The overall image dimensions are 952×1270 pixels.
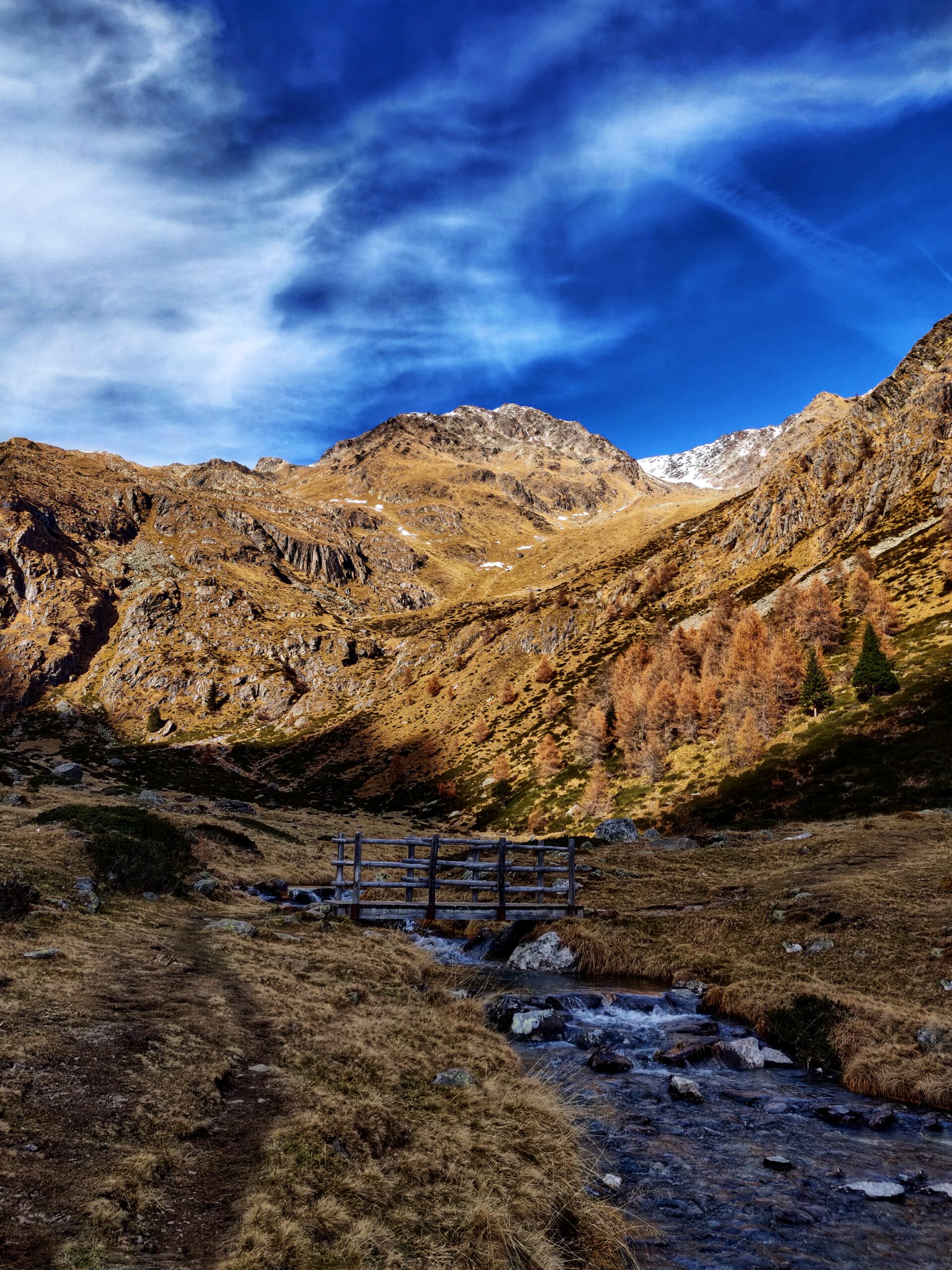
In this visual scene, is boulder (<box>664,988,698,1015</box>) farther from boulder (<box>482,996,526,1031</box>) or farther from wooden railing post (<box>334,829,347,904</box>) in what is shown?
wooden railing post (<box>334,829,347,904</box>)

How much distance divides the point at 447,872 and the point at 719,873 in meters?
22.6

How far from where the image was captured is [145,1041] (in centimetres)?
1170

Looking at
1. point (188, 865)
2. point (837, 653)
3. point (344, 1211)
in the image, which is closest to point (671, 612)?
point (837, 653)

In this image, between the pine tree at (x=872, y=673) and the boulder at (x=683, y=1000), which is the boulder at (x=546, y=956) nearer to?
the boulder at (x=683, y=1000)

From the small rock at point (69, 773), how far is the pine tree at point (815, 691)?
253 ft

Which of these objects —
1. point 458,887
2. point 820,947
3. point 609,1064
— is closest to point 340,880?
point 458,887

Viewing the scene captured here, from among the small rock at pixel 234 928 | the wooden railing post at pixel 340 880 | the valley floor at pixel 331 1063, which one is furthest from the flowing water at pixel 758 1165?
the wooden railing post at pixel 340 880

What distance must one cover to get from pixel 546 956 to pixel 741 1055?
1086 centimetres

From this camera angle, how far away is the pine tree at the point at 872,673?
62156mm

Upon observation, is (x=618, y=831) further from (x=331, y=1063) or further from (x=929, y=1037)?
(x=331, y=1063)

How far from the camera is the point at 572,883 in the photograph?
2933 centimetres

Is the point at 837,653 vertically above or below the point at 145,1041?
above

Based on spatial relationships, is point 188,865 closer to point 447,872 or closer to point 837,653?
point 447,872

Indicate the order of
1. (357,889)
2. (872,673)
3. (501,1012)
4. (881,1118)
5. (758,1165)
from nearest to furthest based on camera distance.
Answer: (758,1165) → (881,1118) → (501,1012) → (357,889) → (872,673)
